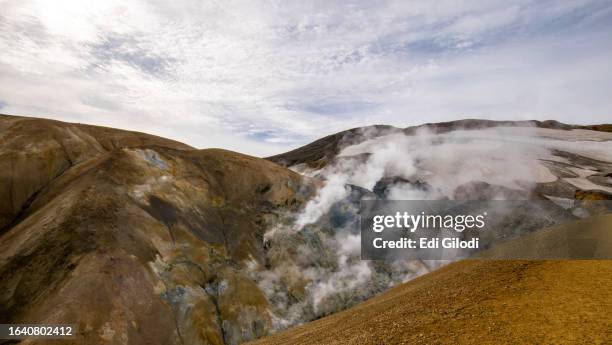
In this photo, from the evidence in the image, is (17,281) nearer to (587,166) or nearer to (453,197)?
(453,197)

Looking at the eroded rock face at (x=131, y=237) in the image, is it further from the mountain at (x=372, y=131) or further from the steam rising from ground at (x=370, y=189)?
the mountain at (x=372, y=131)

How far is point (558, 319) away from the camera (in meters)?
10.4

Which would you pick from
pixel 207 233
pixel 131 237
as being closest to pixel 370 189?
pixel 207 233

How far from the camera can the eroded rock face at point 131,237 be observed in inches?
1044

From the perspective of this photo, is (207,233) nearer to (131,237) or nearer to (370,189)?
(131,237)

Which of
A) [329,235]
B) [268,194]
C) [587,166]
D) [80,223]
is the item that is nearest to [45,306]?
[80,223]

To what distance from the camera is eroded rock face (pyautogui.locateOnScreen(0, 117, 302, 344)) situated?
26516mm

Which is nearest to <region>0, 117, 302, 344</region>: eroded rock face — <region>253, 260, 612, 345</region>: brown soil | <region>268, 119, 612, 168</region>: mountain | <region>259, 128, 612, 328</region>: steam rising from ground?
<region>259, 128, 612, 328</region>: steam rising from ground

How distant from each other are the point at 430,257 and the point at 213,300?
3499 centimetres

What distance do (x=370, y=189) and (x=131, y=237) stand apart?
146 ft

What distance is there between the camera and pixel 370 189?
218 feet

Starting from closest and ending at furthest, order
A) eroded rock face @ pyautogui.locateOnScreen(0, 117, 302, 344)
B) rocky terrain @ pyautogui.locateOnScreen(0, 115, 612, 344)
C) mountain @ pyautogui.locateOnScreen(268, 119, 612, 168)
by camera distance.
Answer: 1. rocky terrain @ pyautogui.locateOnScreen(0, 115, 612, 344)
2. eroded rock face @ pyautogui.locateOnScreen(0, 117, 302, 344)
3. mountain @ pyautogui.locateOnScreen(268, 119, 612, 168)

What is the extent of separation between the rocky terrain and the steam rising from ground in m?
0.26

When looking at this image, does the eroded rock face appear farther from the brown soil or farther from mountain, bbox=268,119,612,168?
mountain, bbox=268,119,612,168
